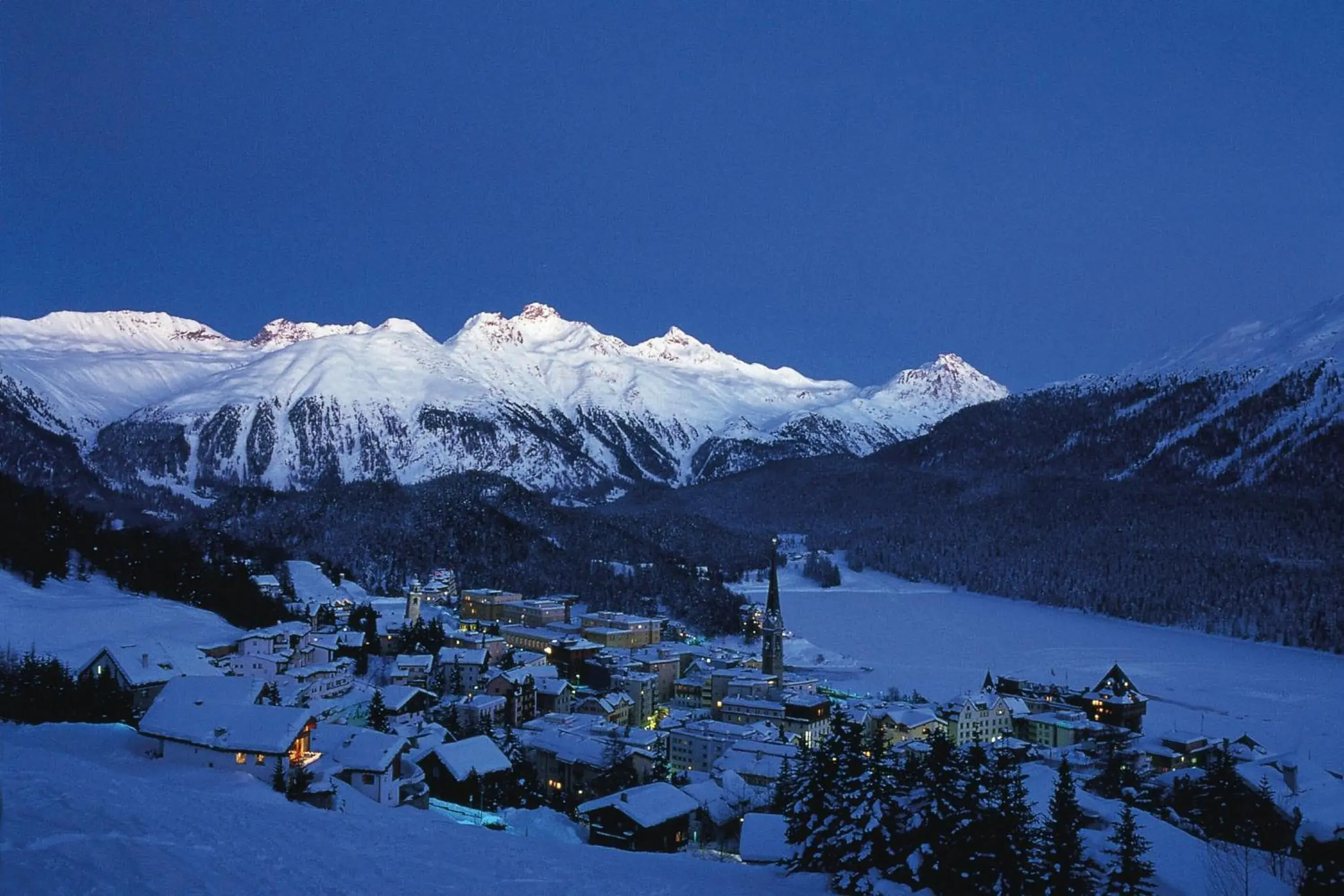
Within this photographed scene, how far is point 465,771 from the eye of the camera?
26.7 metres

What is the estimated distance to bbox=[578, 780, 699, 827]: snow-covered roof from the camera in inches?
921

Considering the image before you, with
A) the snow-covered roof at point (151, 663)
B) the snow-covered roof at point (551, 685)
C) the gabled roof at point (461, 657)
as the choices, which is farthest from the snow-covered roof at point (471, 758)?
the gabled roof at point (461, 657)

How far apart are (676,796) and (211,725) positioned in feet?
38.3

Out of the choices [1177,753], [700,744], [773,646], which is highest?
[773,646]

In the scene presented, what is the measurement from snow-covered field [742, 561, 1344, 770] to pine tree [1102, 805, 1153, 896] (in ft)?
91.6

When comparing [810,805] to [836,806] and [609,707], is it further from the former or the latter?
[609,707]

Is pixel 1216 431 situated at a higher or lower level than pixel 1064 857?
higher

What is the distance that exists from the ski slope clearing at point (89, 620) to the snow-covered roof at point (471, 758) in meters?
12.9

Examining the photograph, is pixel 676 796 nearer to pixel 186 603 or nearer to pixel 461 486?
pixel 186 603

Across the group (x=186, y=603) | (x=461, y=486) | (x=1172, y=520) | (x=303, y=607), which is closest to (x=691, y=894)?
(x=186, y=603)

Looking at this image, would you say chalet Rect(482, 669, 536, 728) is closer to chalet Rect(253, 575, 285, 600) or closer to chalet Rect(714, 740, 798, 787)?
chalet Rect(714, 740, 798, 787)

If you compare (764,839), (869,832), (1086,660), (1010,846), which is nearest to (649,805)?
(764,839)

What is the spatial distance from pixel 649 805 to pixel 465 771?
5.80 meters

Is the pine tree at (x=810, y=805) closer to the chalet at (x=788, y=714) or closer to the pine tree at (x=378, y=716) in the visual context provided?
the pine tree at (x=378, y=716)
